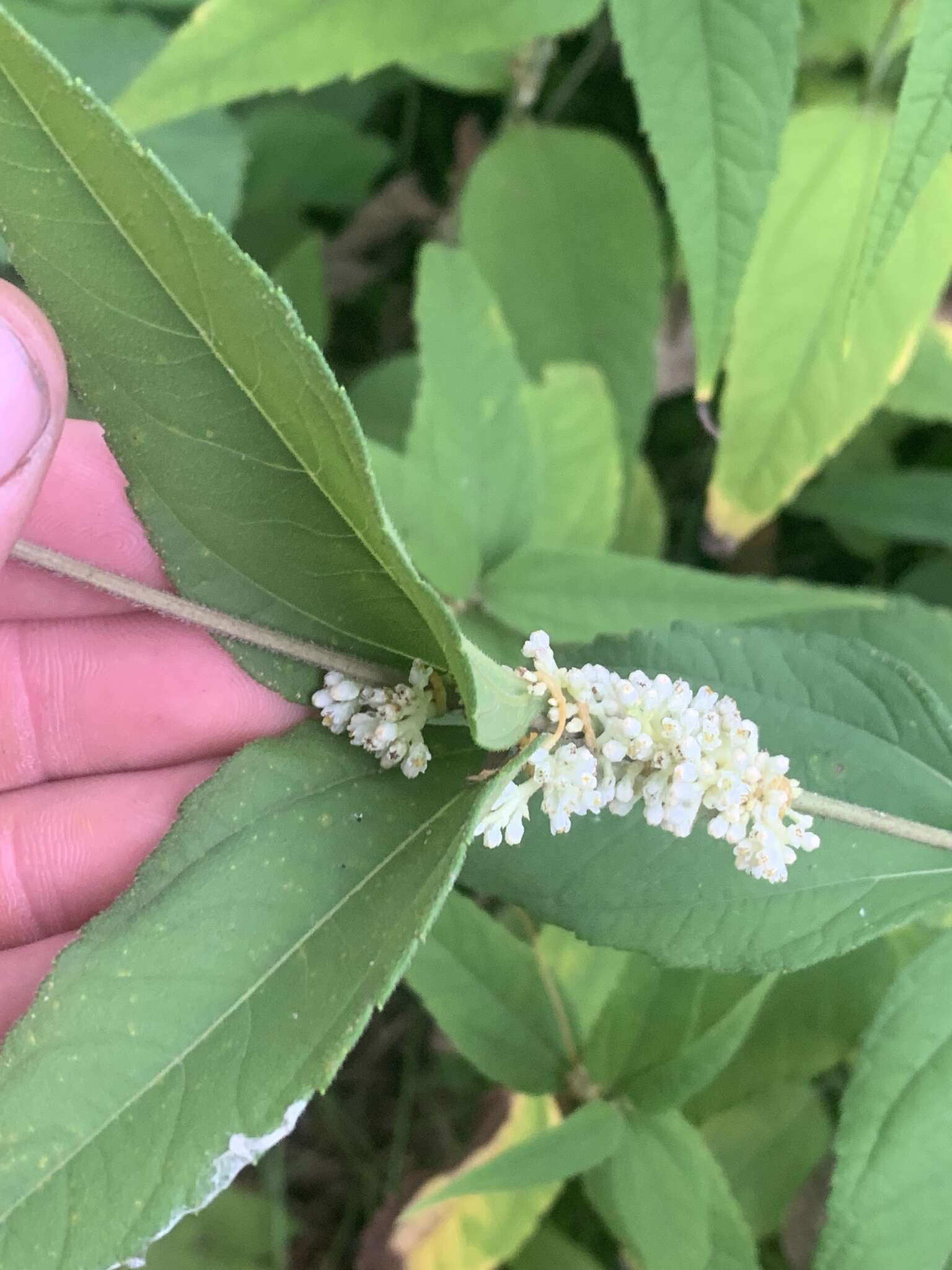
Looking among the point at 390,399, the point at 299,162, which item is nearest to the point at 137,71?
the point at 299,162

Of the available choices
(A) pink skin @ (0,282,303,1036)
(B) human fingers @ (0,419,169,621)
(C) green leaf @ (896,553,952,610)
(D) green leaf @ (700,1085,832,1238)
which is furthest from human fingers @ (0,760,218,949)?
(C) green leaf @ (896,553,952,610)

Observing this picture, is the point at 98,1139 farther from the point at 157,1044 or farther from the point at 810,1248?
the point at 810,1248

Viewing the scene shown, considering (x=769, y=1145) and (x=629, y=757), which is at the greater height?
(x=629, y=757)

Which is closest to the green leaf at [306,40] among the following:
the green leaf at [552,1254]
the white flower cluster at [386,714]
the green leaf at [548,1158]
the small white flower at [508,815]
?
the white flower cluster at [386,714]

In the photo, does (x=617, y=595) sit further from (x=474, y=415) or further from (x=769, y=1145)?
(x=769, y=1145)

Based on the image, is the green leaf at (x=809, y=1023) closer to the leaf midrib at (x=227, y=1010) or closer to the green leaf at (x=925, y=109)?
the leaf midrib at (x=227, y=1010)

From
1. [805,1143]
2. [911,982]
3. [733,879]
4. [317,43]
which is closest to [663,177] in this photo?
[317,43]

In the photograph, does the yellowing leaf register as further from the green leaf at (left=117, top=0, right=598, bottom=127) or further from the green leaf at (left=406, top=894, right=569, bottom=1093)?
the green leaf at (left=117, top=0, right=598, bottom=127)
